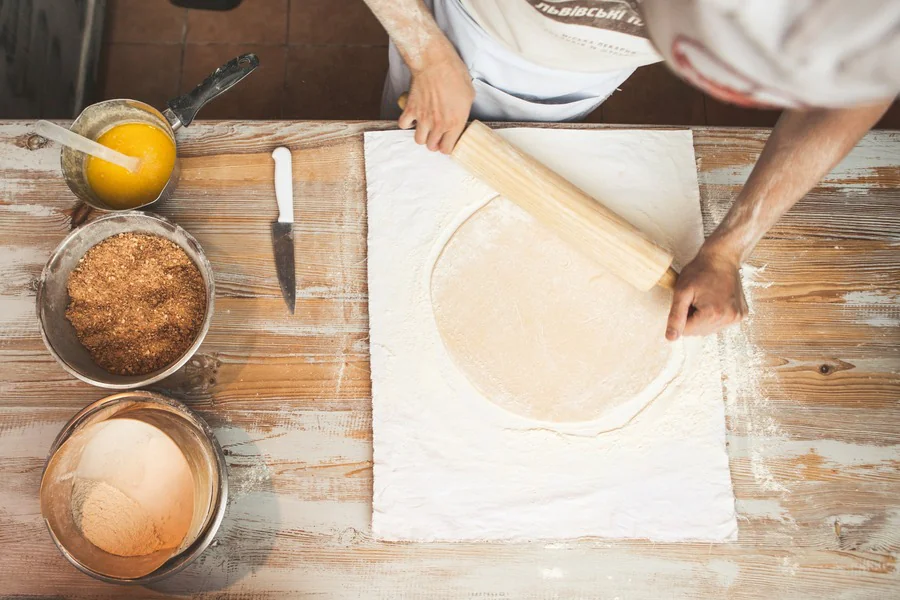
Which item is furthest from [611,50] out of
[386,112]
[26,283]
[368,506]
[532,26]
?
[26,283]

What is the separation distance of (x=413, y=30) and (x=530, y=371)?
1.93 feet

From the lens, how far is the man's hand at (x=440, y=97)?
2.95 feet

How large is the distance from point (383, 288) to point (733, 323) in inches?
22.9

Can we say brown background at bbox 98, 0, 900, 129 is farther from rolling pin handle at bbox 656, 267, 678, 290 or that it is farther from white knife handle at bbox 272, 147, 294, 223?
rolling pin handle at bbox 656, 267, 678, 290

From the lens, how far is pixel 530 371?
942 mm

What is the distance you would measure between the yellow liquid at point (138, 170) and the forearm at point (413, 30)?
1.28 ft

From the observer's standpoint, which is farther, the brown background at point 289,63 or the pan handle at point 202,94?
the brown background at point 289,63

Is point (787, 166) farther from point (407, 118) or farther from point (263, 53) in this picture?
point (263, 53)

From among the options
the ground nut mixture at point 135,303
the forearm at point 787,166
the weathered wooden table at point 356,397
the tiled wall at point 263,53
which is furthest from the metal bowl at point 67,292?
the tiled wall at point 263,53

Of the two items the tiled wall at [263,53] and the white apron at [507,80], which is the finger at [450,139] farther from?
the tiled wall at [263,53]

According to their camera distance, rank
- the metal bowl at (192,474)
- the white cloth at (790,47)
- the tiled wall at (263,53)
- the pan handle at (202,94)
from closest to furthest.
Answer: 1. the white cloth at (790,47)
2. the metal bowl at (192,474)
3. the pan handle at (202,94)
4. the tiled wall at (263,53)

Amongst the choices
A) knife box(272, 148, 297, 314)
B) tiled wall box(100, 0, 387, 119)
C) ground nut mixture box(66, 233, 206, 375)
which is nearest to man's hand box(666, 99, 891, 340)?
knife box(272, 148, 297, 314)

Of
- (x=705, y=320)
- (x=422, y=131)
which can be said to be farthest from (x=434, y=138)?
(x=705, y=320)

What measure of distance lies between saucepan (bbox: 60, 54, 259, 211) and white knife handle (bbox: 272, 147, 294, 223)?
0.46ft
